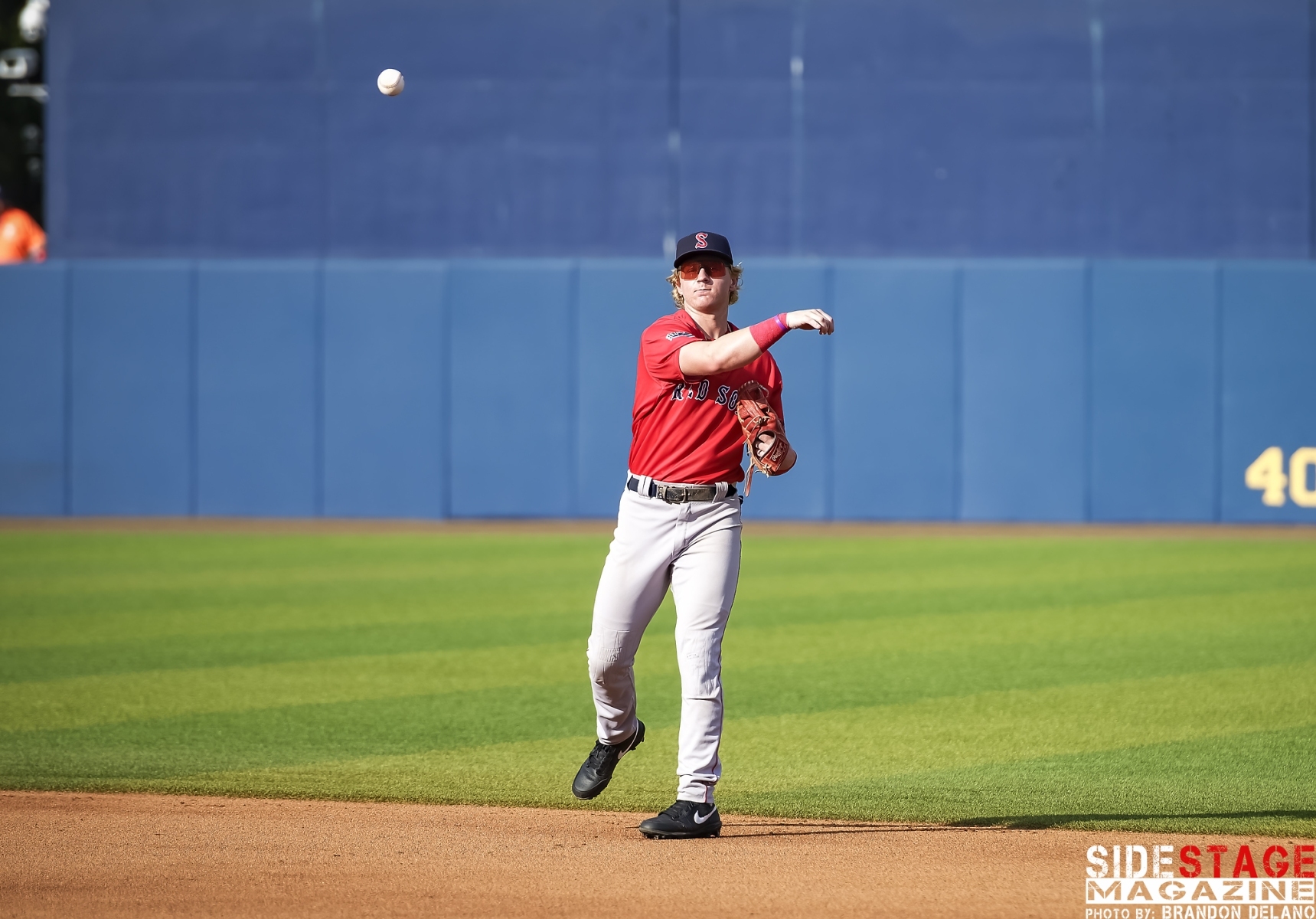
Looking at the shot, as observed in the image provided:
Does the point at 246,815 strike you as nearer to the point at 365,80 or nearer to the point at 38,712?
the point at 38,712

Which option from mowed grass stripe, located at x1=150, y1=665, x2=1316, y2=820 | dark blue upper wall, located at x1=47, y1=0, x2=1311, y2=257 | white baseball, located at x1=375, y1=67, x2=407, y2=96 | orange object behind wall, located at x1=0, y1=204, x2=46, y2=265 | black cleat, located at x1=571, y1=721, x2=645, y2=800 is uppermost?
dark blue upper wall, located at x1=47, y1=0, x2=1311, y2=257

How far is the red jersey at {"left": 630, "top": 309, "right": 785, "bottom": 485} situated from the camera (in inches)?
206

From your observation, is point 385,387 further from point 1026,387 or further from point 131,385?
point 1026,387

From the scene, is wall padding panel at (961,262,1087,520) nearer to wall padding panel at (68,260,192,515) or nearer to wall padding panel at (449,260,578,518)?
wall padding panel at (449,260,578,518)

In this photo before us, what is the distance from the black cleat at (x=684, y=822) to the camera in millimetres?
5180

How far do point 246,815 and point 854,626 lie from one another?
535 cm

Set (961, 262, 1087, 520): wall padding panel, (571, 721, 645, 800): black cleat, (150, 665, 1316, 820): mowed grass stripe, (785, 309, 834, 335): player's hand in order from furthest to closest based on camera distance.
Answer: (961, 262, 1087, 520): wall padding panel < (150, 665, 1316, 820): mowed grass stripe < (571, 721, 645, 800): black cleat < (785, 309, 834, 335): player's hand

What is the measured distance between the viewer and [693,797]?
17.0ft

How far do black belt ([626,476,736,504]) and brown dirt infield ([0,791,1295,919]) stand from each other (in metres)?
1.13

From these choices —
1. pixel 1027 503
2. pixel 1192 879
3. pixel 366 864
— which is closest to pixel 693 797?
pixel 366 864

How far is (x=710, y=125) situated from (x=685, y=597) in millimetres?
14063

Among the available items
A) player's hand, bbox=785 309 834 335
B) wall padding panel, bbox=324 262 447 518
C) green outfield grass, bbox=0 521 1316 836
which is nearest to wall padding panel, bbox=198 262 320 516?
wall padding panel, bbox=324 262 447 518

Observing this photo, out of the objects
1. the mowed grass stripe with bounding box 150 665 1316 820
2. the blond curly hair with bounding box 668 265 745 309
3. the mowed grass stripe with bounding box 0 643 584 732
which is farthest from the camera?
the mowed grass stripe with bounding box 0 643 584 732

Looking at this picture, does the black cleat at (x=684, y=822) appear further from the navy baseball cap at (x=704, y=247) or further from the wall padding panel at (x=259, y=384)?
the wall padding panel at (x=259, y=384)
